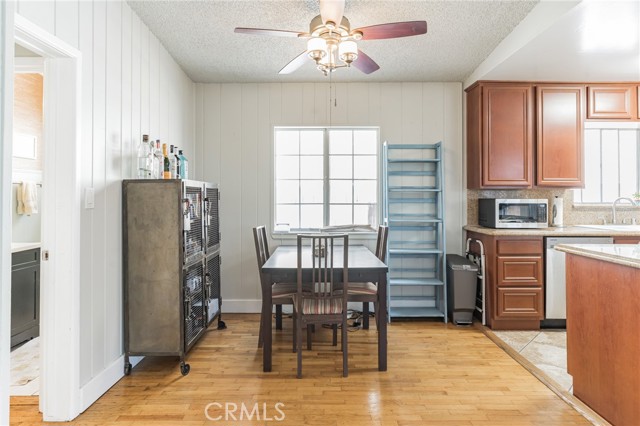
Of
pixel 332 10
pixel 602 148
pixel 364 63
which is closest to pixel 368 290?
pixel 364 63

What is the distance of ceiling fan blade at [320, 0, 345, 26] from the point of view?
1.97 m

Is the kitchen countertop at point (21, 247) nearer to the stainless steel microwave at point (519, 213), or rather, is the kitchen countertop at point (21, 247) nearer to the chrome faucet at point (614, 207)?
the stainless steel microwave at point (519, 213)

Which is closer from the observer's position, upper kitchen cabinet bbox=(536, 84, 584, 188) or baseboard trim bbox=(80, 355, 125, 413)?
baseboard trim bbox=(80, 355, 125, 413)

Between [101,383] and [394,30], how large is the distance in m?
2.83

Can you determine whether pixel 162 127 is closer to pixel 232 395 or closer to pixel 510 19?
pixel 232 395

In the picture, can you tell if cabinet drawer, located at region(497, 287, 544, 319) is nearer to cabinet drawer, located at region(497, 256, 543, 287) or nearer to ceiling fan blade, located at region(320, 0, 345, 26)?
cabinet drawer, located at region(497, 256, 543, 287)

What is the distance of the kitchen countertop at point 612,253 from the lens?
1.69 metres

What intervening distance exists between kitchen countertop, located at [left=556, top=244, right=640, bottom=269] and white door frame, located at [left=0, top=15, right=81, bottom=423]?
288 cm

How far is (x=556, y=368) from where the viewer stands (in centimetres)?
259

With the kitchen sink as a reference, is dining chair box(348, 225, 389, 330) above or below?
below

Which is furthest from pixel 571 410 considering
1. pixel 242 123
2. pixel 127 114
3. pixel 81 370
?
pixel 242 123

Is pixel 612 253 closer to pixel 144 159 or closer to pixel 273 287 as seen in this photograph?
pixel 273 287

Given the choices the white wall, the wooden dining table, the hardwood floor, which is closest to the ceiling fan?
the wooden dining table

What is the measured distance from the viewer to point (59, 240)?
1.97 m
